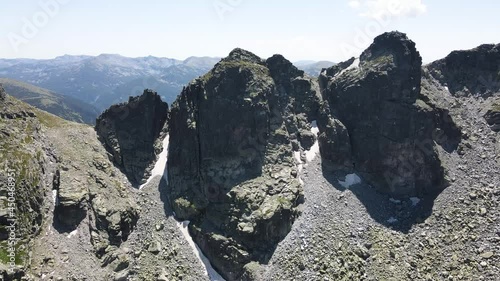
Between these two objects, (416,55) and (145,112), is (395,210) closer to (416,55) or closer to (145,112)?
(416,55)

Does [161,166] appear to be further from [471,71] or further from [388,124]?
[471,71]

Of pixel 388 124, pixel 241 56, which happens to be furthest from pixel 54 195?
pixel 388 124

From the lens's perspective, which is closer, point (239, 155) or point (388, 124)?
point (239, 155)

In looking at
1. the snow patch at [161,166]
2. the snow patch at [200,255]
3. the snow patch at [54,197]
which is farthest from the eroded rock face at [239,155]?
the snow patch at [54,197]

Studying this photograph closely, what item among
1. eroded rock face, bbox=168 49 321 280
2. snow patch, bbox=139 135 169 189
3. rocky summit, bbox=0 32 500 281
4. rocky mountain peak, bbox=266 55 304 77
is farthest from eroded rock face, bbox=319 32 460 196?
snow patch, bbox=139 135 169 189

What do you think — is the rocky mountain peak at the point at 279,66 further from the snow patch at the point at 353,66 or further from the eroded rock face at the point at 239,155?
the snow patch at the point at 353,66

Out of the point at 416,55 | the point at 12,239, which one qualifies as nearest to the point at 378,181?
the point at 416,55
